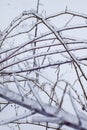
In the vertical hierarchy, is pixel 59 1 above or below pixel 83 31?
above

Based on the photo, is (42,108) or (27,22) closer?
(42,108)

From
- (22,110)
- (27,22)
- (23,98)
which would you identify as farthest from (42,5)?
(23,98)

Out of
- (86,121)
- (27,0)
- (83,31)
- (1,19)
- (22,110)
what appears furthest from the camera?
(27,0)

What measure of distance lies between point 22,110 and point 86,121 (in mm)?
1293

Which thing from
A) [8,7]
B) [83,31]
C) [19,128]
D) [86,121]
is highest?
[8,7]

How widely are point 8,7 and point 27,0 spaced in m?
0.39

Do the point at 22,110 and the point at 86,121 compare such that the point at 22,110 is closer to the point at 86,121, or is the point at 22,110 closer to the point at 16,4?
the point at 86,121

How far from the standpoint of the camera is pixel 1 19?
3373 millimetres

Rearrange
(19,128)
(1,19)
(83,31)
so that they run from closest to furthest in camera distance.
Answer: (19,128) → (83,31) → (1,19)

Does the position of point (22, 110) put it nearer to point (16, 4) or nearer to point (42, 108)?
point (42, 108)

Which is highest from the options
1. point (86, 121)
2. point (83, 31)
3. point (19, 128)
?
point (83, 31)

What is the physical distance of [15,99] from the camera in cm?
69

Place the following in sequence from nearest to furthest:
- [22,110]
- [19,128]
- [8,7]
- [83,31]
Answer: [19,128] < [22,110] < [83,31] < [8,7]

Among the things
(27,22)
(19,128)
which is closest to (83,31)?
(27,22)
